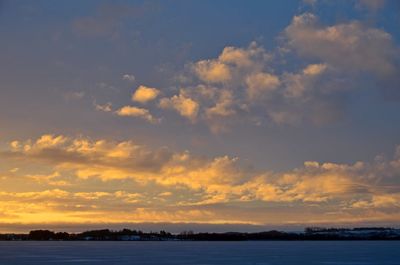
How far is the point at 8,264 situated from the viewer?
67.6 meters

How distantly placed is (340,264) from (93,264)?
29342 millimetres

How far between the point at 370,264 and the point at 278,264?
1078cm

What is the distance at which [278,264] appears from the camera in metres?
70.4

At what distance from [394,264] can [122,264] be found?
32.2 metres

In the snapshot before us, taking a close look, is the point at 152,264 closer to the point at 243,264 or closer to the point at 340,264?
the point at 243,264

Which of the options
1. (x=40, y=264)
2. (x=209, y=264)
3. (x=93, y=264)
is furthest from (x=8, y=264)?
(x=209, y=264)

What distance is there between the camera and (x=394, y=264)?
6931 centimetres

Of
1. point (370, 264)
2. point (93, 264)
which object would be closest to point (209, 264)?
point (93, 264)

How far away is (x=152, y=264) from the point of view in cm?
7044

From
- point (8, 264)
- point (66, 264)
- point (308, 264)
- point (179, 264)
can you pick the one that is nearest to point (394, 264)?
point (308, 264)

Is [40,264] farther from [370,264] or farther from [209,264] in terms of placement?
[370,264]

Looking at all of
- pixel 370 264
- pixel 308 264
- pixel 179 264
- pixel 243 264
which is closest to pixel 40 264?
pixel 179 264

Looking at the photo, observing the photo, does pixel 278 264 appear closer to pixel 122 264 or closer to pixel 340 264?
pixel 340 264

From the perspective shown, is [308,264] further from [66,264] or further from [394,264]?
[66,264]
